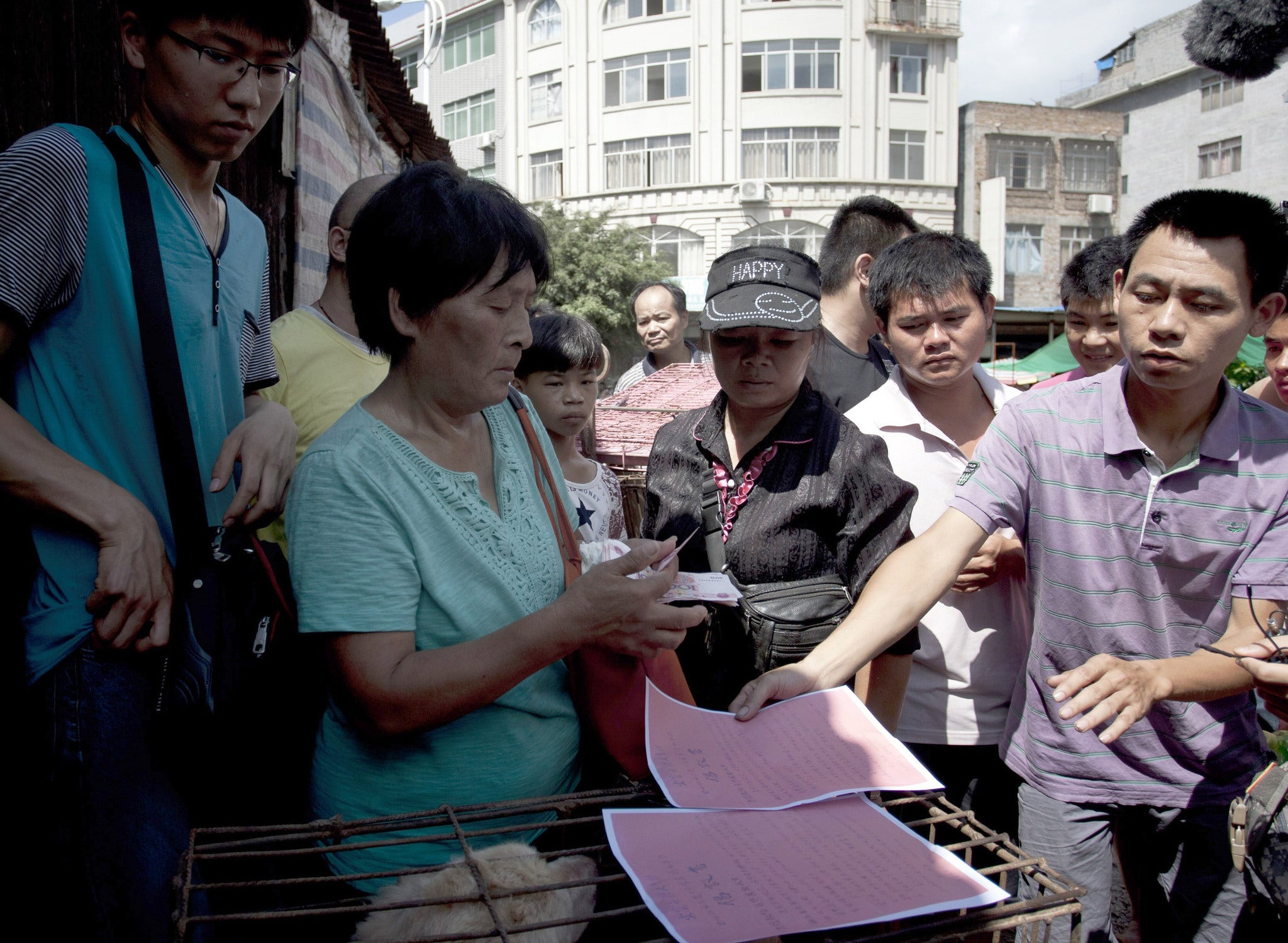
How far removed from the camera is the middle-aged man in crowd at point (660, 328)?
17.6ft

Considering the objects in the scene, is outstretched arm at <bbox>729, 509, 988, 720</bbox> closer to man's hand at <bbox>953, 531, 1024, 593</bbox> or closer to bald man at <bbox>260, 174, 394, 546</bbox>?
man's hand at <bbox>953, 531, 1024, 593</bbox>

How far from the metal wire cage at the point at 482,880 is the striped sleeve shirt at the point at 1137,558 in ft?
1.67

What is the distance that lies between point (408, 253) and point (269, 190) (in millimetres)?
3264

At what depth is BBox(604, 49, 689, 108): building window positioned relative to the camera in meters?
28.8

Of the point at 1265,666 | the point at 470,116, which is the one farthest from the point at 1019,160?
the point at 1265,666

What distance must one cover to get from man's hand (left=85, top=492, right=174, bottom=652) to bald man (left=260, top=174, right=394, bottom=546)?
0.91m

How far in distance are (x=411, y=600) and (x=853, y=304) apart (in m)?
2.71

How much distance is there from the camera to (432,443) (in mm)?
1561

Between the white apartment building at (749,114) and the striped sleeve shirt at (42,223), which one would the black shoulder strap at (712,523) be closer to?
the striped sleeve shirt at (42,223)

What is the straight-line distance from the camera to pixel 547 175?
31312 millimetres

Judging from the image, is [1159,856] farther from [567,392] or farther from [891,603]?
[567,392]

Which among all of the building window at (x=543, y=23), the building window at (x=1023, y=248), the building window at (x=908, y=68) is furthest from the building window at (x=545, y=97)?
the building window at (x=1023, y=248)

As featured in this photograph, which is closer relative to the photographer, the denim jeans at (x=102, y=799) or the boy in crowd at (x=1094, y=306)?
the denim jeans at (x=102, y=799)

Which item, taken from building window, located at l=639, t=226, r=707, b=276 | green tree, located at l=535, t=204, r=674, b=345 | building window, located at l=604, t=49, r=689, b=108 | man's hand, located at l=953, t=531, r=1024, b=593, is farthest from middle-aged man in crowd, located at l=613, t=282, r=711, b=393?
building window, located at l=604, t=49, r=689, b=108
